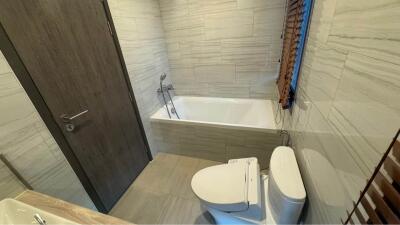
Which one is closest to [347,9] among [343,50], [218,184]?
[343,50]

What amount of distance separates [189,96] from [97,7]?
1543mm

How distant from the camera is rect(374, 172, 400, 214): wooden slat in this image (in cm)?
27

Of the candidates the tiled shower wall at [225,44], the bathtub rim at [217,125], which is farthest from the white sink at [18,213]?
the tiled shower wall at [225,44]

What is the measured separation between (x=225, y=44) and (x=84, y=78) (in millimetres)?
1583

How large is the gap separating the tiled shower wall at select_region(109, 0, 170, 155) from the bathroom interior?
0.02 meters

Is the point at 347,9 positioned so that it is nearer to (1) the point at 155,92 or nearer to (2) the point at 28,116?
(2) the point at 28,116

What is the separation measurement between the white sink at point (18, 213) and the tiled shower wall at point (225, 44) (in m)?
2.04

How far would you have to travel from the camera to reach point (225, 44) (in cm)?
205

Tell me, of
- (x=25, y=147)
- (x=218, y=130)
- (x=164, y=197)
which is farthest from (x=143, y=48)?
(x=164, y=197)

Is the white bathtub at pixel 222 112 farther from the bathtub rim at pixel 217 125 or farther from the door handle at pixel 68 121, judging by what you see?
the door handle at pixel 68 121

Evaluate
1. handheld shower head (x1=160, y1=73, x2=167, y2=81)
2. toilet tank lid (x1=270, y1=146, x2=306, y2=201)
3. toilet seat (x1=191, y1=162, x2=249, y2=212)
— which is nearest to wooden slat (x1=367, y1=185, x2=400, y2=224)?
toilet tank lid (x1=270, y1=146, x2=306, y2=201)

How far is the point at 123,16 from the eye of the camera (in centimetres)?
159

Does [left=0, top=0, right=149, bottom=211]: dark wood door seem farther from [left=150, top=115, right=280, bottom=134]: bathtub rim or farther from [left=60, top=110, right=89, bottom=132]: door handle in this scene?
[left=150, top=115, right=280, bottom=134]: bathtub rim

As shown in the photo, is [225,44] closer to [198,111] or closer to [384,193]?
[198,111]
